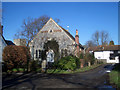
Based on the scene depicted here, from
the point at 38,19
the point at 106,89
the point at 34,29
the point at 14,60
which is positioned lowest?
the point at 106,89

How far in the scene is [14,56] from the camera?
17.9 meters

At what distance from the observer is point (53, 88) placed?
855cm

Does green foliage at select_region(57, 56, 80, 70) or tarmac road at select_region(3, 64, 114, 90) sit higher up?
green foliage at select_region(57, 56, 80, 70)

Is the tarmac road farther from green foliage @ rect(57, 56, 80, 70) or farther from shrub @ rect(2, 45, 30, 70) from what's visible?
green foliage @ rect(57, 56, 80, 70)

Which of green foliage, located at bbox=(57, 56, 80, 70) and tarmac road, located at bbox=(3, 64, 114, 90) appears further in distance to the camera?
green foliage, located at bbox=(57, 56, 80, 70)

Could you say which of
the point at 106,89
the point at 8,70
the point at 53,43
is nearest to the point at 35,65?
the point at 8,70

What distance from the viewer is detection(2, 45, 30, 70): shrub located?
17.6m

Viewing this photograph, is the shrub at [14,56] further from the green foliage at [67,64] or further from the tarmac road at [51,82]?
the tarmac road at [51,82]

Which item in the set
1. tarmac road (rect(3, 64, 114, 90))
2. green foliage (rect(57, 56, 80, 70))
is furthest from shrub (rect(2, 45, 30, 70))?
tarmac road (rect(3, 64, 114, 90))

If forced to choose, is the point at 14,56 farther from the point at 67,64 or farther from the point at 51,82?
the point at 51,82

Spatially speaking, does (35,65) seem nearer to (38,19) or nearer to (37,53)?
(37,53)

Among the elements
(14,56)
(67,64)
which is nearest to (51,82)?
(67,64)

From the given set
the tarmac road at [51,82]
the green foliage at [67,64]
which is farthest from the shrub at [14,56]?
the tarmac road at [51,82]

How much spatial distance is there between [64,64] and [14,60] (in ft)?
21.1
